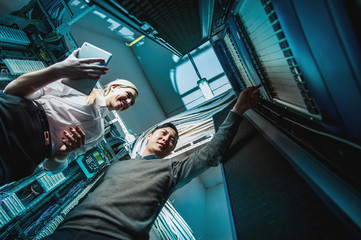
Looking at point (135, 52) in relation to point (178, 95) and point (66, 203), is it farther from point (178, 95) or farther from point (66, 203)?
point (66, 203)

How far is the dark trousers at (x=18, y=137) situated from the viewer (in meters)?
0.74

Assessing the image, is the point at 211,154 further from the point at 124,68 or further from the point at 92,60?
the point at 124,68

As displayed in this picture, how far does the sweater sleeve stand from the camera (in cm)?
97

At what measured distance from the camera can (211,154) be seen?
0.96m

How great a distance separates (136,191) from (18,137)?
65cm

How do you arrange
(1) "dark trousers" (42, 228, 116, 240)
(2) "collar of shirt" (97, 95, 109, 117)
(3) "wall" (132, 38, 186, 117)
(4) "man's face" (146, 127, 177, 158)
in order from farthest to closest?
(3) "wall" (132, 38, 186, 117) → (4) "man's face" (146, 127, 177, 158) → (2) "collar of shirt" (97, 95, 109, 117) → (1) "dark trousers" (42, 228, 116, 240)

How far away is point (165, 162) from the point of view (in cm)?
115

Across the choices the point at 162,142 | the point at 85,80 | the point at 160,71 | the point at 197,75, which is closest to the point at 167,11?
the point at 85,80

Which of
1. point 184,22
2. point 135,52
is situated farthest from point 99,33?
point 184,22

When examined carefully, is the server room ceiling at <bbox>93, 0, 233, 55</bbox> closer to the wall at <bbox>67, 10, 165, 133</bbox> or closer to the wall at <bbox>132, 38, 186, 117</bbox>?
the wall at <bbox>67, 10, 165, 133</bbox>

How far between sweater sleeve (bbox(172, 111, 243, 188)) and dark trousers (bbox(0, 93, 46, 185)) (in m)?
0.80

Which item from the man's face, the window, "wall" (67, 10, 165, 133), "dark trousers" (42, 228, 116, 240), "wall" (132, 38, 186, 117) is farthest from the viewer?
"wall" (132, 38, 186, 117)

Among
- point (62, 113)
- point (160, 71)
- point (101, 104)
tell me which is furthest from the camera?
point (160, 71)

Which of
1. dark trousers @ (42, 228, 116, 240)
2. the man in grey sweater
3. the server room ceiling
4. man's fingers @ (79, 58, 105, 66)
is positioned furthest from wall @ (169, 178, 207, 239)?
the server room ceiling
